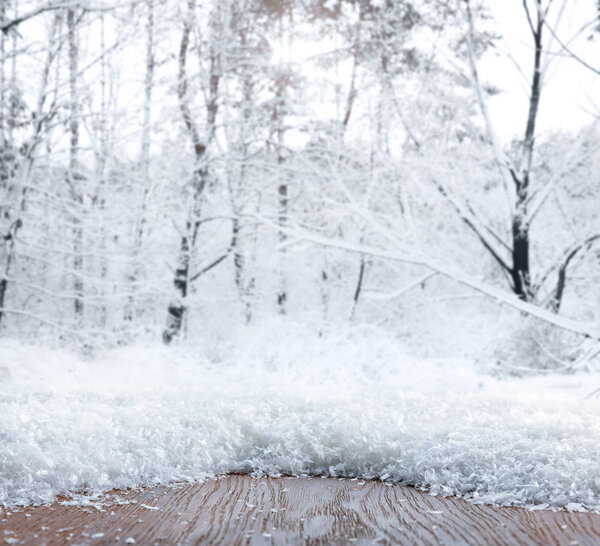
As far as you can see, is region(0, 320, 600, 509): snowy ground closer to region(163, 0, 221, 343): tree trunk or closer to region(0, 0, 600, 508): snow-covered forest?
region(0, 0, 600, 508): snow-covered forest

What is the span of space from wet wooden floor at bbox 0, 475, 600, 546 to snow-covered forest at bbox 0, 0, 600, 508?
7.4 inches

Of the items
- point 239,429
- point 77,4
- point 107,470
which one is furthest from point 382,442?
point 77,4

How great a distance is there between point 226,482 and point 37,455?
748mm

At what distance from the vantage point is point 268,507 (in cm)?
203

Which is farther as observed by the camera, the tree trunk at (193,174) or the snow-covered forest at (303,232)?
the tree trunk at (193,174)

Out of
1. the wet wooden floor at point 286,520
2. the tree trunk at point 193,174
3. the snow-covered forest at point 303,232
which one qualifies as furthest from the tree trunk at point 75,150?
the wet wooden floor at point 286,520

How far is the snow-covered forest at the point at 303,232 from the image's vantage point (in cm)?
267

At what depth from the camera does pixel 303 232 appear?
303cm

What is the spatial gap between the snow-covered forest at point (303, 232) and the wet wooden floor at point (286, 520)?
188 mm

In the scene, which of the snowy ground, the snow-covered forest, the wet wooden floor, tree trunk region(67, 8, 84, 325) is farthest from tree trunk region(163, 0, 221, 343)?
the wet wooden floor

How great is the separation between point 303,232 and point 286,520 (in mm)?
1545

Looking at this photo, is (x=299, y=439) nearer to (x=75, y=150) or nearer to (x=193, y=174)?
(x=75, y=150)

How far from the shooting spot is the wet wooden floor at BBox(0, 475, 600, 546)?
1.69 m

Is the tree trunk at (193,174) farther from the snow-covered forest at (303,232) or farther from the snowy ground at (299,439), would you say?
the snowy ground at (299,439)
